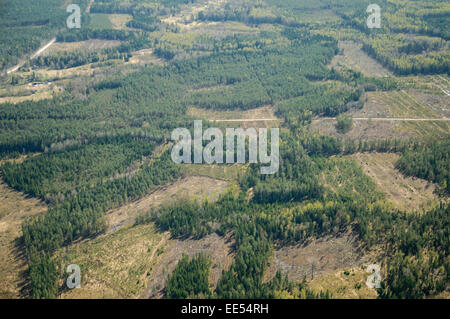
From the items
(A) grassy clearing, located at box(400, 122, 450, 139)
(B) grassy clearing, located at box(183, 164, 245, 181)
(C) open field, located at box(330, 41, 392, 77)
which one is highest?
(C) open field, located at box(330, 41, 392, 77)

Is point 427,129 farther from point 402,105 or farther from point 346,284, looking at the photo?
point 346,284

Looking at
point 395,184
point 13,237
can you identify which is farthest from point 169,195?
point 395,184

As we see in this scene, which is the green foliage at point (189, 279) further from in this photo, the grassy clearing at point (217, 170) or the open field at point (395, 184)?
the open field at point (395, 184)

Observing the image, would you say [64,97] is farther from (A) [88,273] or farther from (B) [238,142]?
(A) [88,273]

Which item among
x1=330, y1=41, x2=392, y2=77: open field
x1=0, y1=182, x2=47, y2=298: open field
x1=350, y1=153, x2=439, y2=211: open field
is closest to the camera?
x1=0, y1=182, x2=47, y2=298: open field

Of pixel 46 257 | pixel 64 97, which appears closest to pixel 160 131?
pixel 64 97

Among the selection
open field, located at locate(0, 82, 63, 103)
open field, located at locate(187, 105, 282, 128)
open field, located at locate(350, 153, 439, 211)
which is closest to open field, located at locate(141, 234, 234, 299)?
open field, located at locate(350, 153, 439, 211)

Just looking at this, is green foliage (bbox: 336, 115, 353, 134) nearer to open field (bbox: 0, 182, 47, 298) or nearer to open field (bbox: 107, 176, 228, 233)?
open field (bbox: 107, 176, 228, 233)
